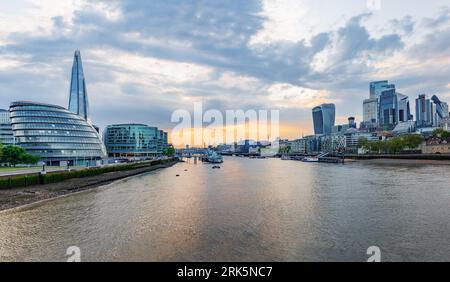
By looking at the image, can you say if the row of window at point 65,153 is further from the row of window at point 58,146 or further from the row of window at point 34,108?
the row of window at point 34,108

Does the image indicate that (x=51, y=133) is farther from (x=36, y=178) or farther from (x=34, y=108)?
(x=36, y=178)

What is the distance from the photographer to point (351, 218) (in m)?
23.0

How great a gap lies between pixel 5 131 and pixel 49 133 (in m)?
45.1

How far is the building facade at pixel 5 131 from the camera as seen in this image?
4946 inches

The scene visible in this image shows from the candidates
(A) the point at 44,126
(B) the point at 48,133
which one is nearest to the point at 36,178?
(B) the point at 48,133

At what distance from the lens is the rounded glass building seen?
102000mm

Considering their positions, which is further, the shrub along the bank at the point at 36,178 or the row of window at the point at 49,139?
the row of window at the point at 49,139

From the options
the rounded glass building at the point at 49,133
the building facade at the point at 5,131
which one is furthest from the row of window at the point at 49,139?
the building facade at the point at 5,131

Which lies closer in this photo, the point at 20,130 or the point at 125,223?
the point at 125,223

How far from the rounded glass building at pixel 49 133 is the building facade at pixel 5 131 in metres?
24.5

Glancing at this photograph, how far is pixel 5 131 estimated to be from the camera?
431 ft

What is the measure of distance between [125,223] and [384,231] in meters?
17.9
